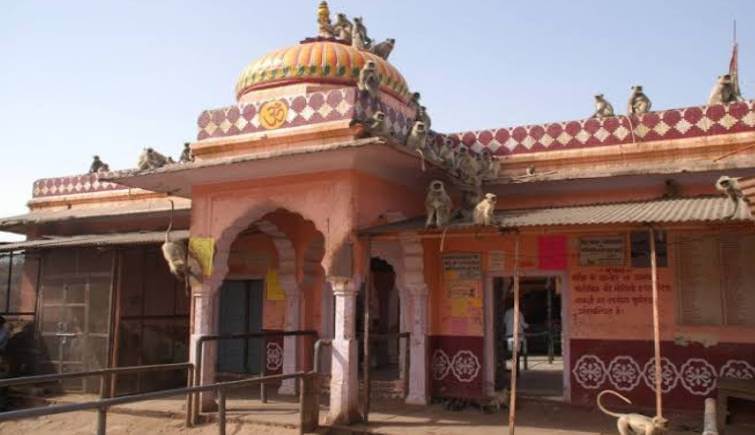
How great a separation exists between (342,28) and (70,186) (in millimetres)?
6946

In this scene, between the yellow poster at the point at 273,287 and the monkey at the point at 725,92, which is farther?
the yellow poster at the point at 273,287

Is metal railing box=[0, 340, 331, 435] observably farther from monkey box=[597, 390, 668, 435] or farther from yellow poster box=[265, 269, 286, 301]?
monkey box=[597, 390, 668, 435]

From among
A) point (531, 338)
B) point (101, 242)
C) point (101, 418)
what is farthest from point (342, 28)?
point (531, 338)

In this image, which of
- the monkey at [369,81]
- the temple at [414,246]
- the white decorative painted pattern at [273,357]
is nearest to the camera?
the temple at [414,246]

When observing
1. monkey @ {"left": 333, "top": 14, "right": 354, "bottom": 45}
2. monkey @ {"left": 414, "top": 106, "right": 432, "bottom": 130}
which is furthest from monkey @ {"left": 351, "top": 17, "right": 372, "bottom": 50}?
monkey @ {"left": 414, "top": 106, "right": 432, "bottom": 130}

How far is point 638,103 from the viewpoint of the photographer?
391 inches

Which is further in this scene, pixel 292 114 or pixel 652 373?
pixel 292 114

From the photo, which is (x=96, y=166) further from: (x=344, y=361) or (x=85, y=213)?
(x=344, y=361)

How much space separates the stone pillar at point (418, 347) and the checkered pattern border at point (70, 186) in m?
7.07

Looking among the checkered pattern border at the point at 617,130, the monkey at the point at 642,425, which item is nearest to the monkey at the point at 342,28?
the checkered pattern border at the point at 617,130

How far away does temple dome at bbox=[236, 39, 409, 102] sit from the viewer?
10125mm

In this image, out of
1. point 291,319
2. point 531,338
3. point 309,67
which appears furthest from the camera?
point 531,338

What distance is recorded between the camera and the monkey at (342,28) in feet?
38.3

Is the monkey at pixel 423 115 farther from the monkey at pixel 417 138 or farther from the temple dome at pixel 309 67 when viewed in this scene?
the monkey at pixel 417 138
